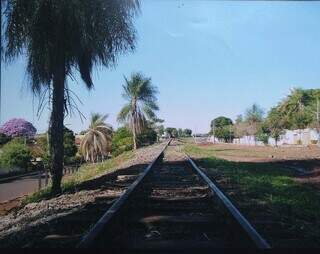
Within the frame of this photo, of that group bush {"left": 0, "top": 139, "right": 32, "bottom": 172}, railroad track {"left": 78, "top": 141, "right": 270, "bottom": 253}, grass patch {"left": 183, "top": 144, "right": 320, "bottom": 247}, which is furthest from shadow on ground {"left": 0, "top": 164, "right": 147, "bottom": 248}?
bush {"left": 0, "top": 139, "right": 32, "bottom": 172}

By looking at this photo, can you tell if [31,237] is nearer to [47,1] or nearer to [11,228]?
[11,228]

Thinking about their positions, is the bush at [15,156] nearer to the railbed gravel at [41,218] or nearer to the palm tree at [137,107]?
the palm tree at [137,107]

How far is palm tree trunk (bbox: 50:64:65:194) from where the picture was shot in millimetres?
11445

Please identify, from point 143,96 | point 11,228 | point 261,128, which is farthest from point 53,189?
point 261,128

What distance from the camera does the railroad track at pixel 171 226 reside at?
482 centimetres

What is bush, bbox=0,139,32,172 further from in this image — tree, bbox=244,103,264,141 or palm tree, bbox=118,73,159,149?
tree, bbox=244,103,264,141

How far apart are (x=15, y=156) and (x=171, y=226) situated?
48.7 metres

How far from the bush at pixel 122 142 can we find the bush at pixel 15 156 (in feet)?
42.3

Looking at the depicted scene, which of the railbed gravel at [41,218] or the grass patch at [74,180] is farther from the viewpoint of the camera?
the grass patch at [74,180]

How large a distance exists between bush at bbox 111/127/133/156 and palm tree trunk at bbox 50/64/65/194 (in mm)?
51286

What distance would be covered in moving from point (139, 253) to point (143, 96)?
184ft

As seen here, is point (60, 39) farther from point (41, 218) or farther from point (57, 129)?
point (41, 218)

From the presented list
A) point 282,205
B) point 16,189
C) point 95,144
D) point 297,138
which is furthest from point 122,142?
point 282,205

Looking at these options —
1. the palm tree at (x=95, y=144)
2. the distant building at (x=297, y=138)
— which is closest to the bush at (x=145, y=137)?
the palm tree at (x=95, y=144)
